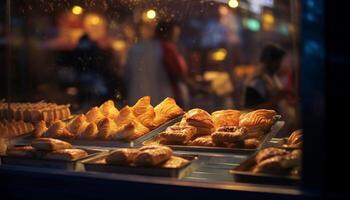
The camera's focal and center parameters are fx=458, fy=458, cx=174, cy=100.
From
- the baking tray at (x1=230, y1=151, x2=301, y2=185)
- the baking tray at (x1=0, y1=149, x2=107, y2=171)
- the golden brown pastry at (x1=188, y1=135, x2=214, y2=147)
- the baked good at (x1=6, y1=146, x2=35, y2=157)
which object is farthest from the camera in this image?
the golden brown pastry at (x1=188, y1=135, x2=214, y2=147)

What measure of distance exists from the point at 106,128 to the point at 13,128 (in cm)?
49

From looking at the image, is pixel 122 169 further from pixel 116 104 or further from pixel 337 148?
pixel 116 104

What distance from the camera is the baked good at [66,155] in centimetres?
172

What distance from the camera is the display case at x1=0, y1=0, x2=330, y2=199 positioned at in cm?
139

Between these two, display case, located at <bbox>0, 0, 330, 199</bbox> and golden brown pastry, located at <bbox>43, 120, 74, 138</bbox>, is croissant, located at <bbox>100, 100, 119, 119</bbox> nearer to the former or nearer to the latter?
display case, located at <bbox>0, 0, 330, 199</bbox>

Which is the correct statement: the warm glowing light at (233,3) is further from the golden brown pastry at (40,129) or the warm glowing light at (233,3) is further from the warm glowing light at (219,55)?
the golden brown pastry at (40,129)

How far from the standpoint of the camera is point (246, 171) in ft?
4.92

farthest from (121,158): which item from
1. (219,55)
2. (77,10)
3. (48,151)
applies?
(219,55)

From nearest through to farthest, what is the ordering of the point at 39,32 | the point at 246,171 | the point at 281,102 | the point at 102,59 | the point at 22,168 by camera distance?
the point at 246,171, the point at 22,168, the point at 281,102, the point at 102,59, the point at 39,32

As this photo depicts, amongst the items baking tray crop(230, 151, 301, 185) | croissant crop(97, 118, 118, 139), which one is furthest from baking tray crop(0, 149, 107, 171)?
baking tray crop(230, 151, 301, 185)

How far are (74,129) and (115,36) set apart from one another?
130cm

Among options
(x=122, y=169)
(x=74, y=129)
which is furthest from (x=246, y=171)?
(x=74, y=129)

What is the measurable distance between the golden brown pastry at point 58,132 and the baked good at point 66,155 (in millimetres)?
379

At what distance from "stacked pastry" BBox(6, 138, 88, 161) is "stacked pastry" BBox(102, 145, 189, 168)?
0.16 metres
